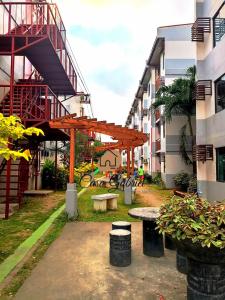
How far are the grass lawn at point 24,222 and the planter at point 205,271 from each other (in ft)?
13.0

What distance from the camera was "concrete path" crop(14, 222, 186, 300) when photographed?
169 inches

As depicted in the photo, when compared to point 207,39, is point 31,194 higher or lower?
lower

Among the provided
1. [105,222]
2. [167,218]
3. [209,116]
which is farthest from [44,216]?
[209,116]

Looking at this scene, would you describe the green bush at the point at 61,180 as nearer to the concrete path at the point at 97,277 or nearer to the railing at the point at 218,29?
the railing at the point at 218,29

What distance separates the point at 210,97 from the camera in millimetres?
13531

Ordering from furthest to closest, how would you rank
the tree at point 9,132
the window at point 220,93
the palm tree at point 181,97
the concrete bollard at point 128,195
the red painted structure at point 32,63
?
1. the palm tree at point 181,97
2. the concrete bollard at point 128,195
3. the window at point 220,93
4. the red painted structure at point 32,63
5. the tree at point 9,132

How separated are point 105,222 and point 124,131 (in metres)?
3.51

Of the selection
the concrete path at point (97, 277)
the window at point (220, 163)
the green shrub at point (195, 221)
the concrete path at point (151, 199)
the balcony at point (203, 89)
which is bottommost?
the concrete path at point (97, 277)

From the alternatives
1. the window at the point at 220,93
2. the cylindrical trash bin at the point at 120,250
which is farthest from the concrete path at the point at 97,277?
the window at the point at 220,93

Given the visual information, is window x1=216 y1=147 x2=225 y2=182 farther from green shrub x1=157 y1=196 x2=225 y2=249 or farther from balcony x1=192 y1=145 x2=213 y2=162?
green shrub x1=157 y1=196 x2=225 y2=249

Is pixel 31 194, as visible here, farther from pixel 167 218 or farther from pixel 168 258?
A: pixel 167 218

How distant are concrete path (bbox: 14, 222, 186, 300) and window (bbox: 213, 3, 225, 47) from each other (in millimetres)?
10178

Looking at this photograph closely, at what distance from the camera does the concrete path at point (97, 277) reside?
14.1ft

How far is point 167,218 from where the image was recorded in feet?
12.7
